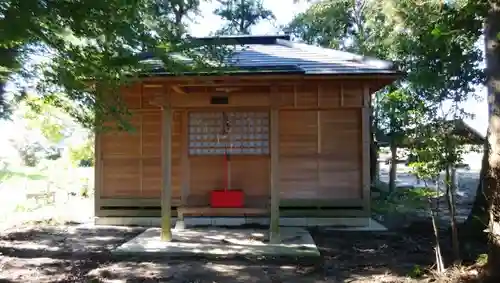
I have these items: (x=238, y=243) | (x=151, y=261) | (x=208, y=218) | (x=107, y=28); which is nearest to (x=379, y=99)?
(x=208, y=218)

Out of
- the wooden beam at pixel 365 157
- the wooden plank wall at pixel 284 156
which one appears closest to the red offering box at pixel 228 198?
the wooden plank wall at pixel 284 156

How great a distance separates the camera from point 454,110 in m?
5.08

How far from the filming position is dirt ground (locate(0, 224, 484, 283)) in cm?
527

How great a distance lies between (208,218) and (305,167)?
223 cm

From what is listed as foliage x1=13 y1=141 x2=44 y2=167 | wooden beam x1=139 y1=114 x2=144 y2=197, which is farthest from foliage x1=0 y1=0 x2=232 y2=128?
foliage x1=13 y1=141 x2=44 y2=167

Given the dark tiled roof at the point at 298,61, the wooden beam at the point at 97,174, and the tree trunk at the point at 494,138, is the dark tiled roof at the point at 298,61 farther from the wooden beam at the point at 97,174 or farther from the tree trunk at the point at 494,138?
the wooden beam at the point at 97,174

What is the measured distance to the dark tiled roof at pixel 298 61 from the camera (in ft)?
22.6

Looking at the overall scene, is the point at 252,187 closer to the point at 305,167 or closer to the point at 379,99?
the point at 305,167

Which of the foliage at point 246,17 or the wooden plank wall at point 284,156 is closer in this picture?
the wooden plank wall at point 284,156

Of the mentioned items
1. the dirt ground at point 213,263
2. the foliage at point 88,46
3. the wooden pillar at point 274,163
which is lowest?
the dirt ground at point 213,263

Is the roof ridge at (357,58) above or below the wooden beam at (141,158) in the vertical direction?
above

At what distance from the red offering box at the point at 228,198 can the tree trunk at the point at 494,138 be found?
490cm

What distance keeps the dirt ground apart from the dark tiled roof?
9.14 feet

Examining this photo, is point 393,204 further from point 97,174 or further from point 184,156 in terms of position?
point 97,174
